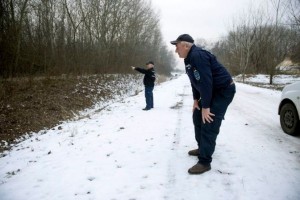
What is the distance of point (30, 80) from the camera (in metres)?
13.9

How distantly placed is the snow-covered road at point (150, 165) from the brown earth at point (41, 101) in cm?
194

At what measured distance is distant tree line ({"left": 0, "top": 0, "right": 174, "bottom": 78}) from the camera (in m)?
14.8

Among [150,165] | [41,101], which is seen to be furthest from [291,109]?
[41,101]

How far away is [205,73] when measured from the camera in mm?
4121

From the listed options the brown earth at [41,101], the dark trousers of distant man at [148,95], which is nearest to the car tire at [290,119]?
the dark trousers of distant man at [148,95]

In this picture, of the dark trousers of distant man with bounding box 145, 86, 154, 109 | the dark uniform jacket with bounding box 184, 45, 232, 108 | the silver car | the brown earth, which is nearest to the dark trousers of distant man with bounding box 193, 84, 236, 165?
the dark uniform jacket with bounding box 184, 45, 232, 108

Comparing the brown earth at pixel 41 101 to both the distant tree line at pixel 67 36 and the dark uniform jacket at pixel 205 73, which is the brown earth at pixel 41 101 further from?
the dark uniform jacket at pixel 205 73

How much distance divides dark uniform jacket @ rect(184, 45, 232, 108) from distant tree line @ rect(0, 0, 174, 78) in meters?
12.8

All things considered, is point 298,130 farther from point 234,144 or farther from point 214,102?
point 214,102

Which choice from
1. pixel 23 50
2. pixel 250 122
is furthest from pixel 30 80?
pixel 250 122

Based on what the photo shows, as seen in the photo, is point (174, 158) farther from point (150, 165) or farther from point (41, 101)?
point (41, 101)

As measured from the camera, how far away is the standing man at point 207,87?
4141mm

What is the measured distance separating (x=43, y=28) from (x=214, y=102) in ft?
55.6

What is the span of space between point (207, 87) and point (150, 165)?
5.88ft
